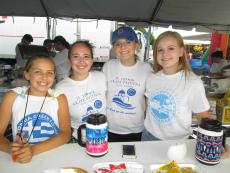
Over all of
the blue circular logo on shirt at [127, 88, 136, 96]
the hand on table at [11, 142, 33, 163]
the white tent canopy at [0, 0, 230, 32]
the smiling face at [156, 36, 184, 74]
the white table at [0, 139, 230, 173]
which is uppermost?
the white tent canopy at [0, 0, 230, 32]

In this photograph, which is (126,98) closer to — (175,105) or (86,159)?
(175,105)

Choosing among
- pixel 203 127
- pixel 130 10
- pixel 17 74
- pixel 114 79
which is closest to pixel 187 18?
pixel 130 10

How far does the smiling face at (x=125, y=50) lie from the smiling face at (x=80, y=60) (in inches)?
11.8

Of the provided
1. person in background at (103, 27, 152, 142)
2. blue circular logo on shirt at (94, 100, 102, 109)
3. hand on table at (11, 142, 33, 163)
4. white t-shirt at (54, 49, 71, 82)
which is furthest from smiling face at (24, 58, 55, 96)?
white t-shirt at (54, 49, 71, 82)

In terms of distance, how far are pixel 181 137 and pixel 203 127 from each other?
20.7 inches

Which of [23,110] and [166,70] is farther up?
[166,70]

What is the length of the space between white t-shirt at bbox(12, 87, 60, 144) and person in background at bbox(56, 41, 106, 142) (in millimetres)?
201

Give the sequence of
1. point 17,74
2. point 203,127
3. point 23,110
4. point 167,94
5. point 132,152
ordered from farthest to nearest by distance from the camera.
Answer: point 17,74 < point 167,94 < point 23,110 < point 132,152 < point 203,127

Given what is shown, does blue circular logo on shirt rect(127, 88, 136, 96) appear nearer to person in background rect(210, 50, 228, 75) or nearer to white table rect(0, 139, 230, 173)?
white table rect(0, 139, 230, 173)

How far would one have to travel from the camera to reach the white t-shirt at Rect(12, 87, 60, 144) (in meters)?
1.60

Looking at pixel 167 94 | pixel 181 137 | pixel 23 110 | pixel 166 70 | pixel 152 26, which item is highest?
pixel 152 26

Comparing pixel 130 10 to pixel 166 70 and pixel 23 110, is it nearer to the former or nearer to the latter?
pixel 166 70

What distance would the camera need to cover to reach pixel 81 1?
17.7 ft

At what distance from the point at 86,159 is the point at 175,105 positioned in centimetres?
70
